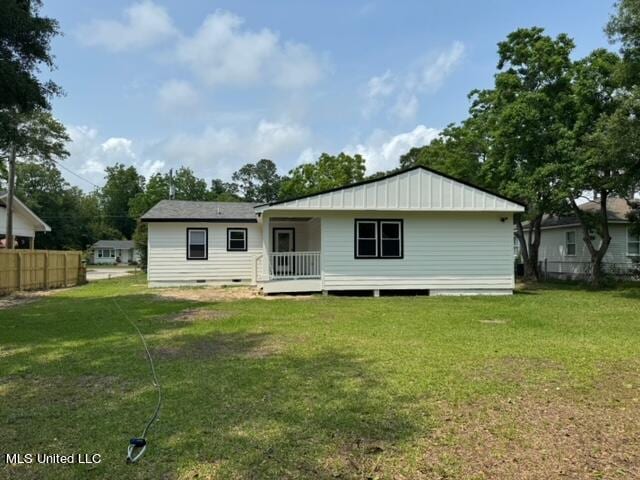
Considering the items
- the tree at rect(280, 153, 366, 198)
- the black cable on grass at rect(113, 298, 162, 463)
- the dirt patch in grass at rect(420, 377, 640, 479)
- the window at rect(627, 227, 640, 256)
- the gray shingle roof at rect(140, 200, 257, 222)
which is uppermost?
the tree at rect(280, 153, 366, 198)

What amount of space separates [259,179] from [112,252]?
91.8 feet

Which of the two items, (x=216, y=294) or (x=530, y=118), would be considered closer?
(x=216, y=294)

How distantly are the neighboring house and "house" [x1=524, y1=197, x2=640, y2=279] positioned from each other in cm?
5386

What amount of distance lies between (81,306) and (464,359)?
10051mm

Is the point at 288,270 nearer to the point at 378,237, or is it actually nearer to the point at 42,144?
the point at 378,237

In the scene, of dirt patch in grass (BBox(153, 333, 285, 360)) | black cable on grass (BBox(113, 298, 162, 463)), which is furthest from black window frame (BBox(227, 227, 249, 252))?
black cable on grass (BBox(113, 298, 162, 463))

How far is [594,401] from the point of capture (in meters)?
4.61

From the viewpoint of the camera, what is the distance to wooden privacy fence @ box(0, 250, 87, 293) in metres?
A: 16.7

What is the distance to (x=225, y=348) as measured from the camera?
7129 mm

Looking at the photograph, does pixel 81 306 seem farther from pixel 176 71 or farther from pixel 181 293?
pixel 176 71

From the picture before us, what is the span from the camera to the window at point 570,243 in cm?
2412

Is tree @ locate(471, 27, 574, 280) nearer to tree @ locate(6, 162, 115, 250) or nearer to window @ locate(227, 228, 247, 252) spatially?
window @ locate(227, 228, 247, 252)

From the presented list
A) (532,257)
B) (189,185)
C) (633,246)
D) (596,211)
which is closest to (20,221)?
(532,257)

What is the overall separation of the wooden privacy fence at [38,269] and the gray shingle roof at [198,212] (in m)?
4.20
